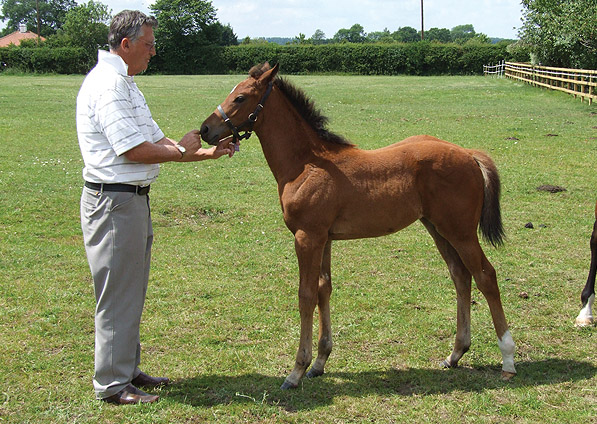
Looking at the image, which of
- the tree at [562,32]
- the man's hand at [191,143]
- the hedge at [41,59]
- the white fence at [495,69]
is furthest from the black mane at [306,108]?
the hedge at [41,59]

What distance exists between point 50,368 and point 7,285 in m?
2.17

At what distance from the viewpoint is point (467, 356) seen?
4.90 metres

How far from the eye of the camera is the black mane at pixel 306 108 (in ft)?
15.0

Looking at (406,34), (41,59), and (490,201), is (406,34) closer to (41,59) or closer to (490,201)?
(41,59)

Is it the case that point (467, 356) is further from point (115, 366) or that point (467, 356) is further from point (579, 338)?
point (115, 366)

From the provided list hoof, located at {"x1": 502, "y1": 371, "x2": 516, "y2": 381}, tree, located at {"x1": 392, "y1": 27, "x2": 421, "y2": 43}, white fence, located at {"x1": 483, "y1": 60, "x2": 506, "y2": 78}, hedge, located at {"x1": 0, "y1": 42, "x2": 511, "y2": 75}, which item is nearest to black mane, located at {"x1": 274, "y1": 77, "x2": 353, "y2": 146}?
hoof, located at {"x1": 502, "y1": 371, "x2": 516, "y2": 381}

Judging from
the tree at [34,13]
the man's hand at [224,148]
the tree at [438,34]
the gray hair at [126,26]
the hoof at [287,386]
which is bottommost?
the hoof at [287,386]

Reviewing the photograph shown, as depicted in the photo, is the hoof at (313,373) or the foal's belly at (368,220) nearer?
the foal's belly at (368,220)

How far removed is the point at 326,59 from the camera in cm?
5872

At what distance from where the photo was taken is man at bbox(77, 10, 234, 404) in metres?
3.83

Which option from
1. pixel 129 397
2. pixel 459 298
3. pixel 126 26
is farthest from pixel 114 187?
pixel 459 298

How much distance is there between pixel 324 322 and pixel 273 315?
3.71 ft

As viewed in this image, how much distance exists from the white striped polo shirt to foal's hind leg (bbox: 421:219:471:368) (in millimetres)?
2401

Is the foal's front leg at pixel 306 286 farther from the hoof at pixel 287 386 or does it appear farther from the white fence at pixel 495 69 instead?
the white fence at pixel 495 69
